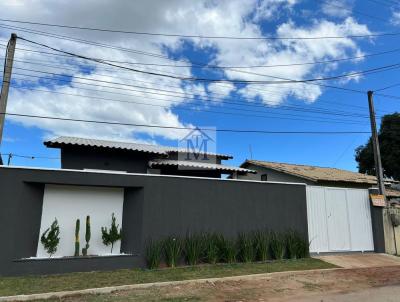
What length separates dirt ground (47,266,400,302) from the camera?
694 cm

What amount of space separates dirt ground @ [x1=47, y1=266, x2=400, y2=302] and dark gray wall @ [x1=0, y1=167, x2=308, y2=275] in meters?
2.25

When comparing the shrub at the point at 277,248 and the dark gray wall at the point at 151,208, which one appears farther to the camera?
the shrub at the point at 277,248

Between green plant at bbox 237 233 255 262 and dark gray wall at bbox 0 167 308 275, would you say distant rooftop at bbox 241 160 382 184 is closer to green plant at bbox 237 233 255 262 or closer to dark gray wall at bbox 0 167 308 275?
dark gray wall at bbox 0 167 308 275

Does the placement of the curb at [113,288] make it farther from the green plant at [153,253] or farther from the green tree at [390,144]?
the green tree at [390,144]

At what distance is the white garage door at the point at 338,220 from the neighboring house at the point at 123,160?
4.66m

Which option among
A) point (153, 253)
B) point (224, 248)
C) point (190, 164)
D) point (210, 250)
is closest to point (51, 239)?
point (153, 253)

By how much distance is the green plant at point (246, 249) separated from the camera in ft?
34.6

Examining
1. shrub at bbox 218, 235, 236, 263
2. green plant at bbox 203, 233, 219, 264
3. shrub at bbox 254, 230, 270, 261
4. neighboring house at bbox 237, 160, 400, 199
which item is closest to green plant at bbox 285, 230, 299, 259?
shrub at bbox 254, 230, 270, 261

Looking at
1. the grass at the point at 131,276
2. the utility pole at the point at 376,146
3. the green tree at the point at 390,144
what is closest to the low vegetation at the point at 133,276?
the grass at the point at 131,276

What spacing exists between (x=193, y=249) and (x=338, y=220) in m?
5.57

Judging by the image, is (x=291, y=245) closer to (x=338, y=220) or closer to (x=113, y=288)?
(x=338, y=220)

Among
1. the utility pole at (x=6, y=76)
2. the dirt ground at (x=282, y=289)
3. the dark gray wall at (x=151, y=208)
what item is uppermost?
the utility pole at (x=6, y=76)

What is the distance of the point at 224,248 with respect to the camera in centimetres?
1031

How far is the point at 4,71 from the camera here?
11.0 m
